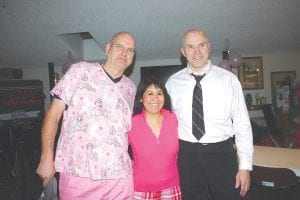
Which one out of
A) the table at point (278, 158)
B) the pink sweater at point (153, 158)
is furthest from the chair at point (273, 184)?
the pink sweater at point (153, 158)

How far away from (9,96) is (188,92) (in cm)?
420

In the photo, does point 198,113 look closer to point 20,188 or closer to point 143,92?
point 143,92

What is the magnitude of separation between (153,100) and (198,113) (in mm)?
356

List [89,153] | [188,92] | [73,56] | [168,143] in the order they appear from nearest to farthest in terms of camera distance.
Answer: [89,153] → [168,143] → [188,92] → [73,56]

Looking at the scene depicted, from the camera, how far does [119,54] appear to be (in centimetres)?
194

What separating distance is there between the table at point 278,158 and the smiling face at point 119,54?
1.53m

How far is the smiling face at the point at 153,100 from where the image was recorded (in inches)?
78.0

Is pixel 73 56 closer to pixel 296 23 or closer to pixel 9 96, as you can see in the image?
pixel 9 96

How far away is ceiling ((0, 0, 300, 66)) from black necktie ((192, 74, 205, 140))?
2.66 metres

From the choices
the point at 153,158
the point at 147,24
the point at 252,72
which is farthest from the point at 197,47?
the point at 252,72

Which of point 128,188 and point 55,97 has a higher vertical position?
point 55,97

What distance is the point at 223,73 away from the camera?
2.09 meters

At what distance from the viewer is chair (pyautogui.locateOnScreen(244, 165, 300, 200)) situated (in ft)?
6.50

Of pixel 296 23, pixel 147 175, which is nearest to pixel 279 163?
pixel 147 175
